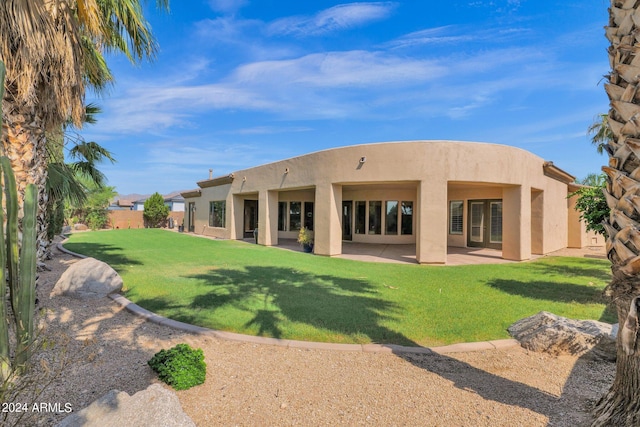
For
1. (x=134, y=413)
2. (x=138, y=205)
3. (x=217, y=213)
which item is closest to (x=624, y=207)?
(x=134, y=413)

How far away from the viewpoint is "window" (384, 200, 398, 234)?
763 inches

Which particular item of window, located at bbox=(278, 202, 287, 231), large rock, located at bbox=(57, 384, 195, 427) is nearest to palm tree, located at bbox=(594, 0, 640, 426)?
large rock, located at bbox=(57, 384, 195, 427)

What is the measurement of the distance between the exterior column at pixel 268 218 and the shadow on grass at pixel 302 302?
332 inches

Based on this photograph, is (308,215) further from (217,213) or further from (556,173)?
(556,173)

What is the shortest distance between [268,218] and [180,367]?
15.2 meters

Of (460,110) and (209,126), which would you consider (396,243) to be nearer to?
(460,110)

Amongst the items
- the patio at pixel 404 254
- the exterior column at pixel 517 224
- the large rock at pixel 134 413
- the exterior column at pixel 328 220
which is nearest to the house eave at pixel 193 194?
the patio at pixel 404 254

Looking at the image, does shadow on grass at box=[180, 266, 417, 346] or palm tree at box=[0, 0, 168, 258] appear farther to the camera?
shadow on grass at box=[180, 266, 417, 346]

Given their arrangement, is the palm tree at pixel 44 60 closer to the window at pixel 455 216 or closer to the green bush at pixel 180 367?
the green bush at pixel 180 367

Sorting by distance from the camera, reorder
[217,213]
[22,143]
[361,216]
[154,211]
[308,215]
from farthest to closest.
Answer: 1. [154,211]
2. [217,213]
3. [308,215]
4. [361,216]
5. [22,143]

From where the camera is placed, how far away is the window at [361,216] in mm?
20109

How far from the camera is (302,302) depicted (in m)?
6.99

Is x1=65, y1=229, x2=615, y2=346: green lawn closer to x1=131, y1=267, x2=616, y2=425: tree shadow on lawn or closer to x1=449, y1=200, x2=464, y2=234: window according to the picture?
x1=131, y1=267, x2=616, y2=425: tree shadow on lawn

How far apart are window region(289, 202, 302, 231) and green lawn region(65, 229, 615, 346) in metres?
10.2
